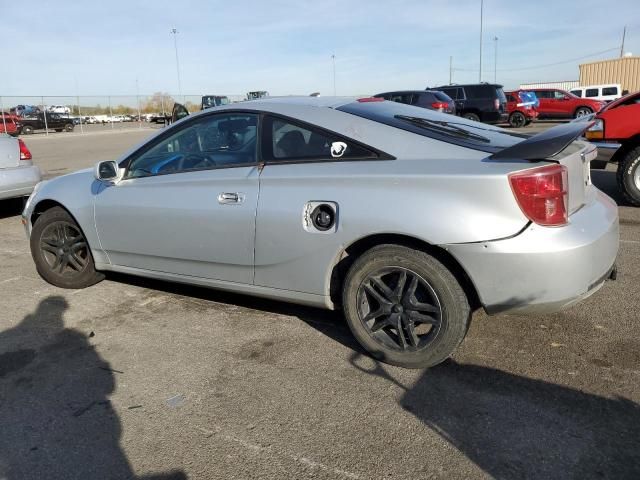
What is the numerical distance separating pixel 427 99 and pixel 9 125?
24906 mm

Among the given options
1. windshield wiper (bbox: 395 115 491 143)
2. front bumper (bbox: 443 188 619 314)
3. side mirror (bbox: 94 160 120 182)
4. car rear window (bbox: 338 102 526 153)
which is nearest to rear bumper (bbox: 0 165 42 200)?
side mirror (bbox: 94 160 120 182)

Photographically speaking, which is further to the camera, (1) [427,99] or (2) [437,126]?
(1) [427,99]

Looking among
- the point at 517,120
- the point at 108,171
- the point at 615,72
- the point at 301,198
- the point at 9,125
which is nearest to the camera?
the point at 301,198

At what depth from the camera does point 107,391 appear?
3078mm

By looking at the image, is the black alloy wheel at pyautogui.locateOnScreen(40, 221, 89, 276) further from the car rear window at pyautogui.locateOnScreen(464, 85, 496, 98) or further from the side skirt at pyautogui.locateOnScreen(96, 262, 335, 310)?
the car rear window at pyautogui.locateOnScreen(464, 85, 496, 98)

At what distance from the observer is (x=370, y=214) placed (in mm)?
3053

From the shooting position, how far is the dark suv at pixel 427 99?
796 inches

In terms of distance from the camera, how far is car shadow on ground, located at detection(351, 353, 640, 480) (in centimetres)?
232

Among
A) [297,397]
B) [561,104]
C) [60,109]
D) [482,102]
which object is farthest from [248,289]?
[60,109]

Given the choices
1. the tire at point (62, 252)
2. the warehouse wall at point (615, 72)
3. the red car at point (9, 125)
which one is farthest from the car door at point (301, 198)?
the warehouse wall at point (615, 72)

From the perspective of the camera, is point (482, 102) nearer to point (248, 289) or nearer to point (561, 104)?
point (561, 104)

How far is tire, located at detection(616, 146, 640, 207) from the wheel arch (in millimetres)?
5202

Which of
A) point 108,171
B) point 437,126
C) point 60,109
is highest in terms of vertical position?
point 60,109

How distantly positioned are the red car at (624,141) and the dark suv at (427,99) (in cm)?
1302
